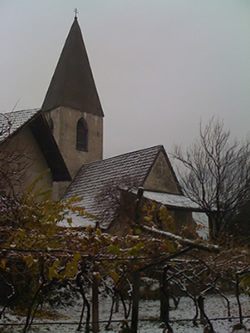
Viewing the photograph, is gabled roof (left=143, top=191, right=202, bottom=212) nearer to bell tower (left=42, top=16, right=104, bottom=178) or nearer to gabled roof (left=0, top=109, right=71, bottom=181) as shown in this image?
gabled roof (left=0, top=109, right=71, bottom=181)

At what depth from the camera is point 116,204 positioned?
53.8ft

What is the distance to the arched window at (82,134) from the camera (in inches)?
1009

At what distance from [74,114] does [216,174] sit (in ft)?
33.5

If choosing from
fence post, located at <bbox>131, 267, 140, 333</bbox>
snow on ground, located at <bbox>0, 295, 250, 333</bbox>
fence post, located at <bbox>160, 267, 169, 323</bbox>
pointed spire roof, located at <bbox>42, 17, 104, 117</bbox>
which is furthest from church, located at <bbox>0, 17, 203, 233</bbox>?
fence post, located at <bbox>131, 267, 140, 333</bbox>

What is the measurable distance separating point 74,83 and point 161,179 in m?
10.6

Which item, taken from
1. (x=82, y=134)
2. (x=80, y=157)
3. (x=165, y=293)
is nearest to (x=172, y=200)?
(x=80, y=157)

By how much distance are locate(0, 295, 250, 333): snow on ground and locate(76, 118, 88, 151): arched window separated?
14633 mm

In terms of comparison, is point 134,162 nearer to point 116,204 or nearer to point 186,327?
point 116,204

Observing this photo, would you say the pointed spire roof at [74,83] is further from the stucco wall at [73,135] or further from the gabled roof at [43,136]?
the gabled roof at [43,136]

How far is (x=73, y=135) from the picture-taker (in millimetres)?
25125

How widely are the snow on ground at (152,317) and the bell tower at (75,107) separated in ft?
45.3

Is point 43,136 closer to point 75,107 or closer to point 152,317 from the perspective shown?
point 152,317

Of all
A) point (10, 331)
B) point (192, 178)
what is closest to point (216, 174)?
point (192, 178)

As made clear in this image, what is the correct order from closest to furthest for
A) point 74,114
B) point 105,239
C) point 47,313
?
1. point 105,239
2. point 47,313
3. point 74,114
